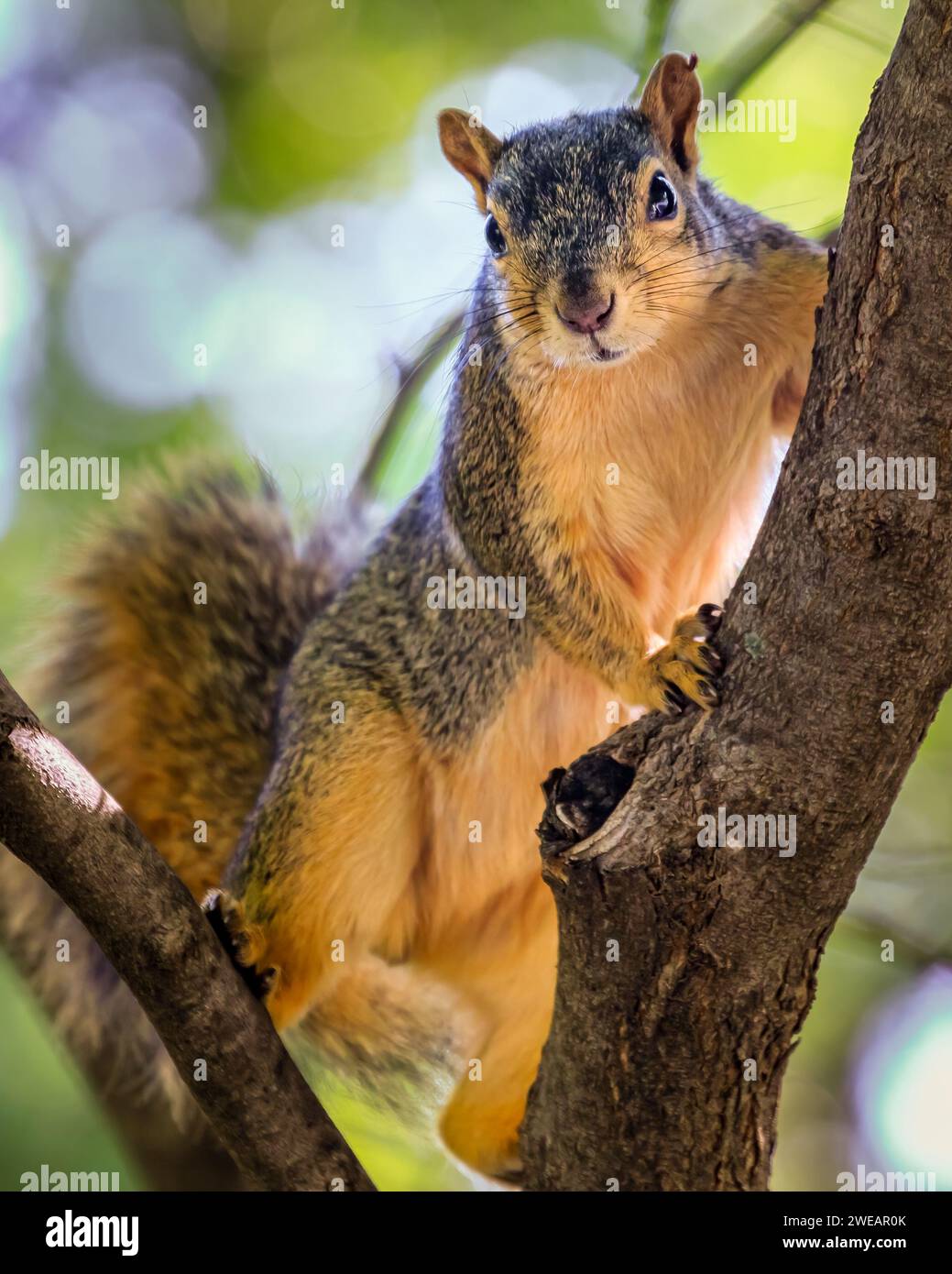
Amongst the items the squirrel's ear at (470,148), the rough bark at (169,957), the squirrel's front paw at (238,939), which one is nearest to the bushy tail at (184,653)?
the squirrel's front paw at (238,939)

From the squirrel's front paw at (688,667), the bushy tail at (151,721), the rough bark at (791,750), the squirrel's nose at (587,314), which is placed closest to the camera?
the rough bark at (791,750)

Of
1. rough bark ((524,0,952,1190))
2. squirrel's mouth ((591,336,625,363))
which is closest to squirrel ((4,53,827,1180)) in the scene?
squirrel's mouth ((591,336,625,363))

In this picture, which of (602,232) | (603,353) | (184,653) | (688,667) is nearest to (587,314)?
(603,353)

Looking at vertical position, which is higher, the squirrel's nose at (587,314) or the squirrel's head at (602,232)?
the squirrel's head at (602,232)

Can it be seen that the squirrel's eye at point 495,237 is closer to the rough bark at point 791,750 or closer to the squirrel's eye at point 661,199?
the squirrel's eye at point 661,199

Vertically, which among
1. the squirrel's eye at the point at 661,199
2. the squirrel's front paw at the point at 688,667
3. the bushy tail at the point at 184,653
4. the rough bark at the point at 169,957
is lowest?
the rough bark at the point at 169,957

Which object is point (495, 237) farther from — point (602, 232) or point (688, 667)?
point (688, 667)

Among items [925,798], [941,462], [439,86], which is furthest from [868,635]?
[439,86]

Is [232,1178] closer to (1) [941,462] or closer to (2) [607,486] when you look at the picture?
(2) [607,486]

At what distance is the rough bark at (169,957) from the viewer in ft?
4.93

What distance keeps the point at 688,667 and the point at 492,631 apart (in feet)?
2.18

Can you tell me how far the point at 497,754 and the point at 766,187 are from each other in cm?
147

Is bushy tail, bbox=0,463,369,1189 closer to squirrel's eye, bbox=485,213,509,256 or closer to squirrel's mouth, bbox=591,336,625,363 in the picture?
squirrel's eye, bbox=485,213,509,256

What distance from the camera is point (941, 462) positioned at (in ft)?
4.53
